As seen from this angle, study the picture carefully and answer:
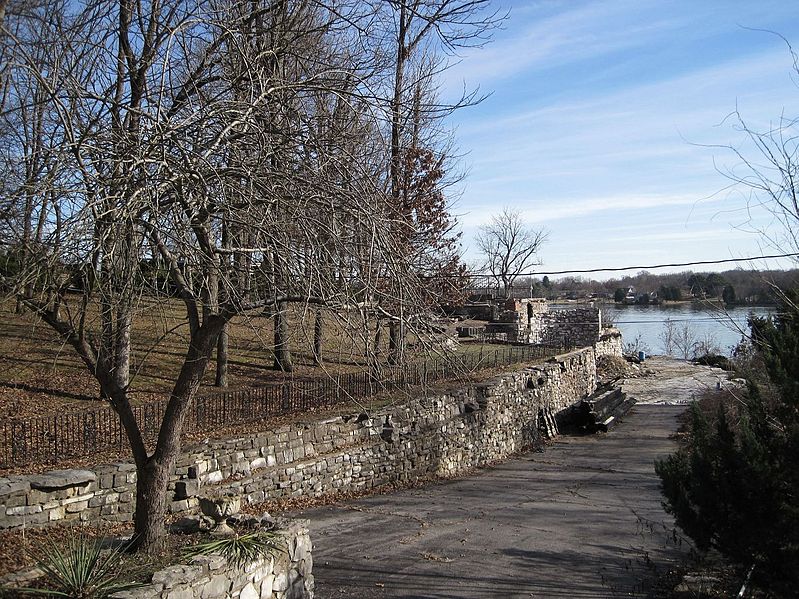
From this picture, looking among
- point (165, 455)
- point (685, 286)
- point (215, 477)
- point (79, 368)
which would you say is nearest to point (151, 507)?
point (165, 455)

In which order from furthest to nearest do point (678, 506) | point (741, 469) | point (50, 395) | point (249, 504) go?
1. point (50, 395)
2. point (249, 504)
3. point (678, 506)
4. point (741, 469)

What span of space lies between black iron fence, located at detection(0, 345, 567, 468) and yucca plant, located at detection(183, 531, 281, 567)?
5.41 ft

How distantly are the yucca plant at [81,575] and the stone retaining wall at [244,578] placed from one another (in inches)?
6.7

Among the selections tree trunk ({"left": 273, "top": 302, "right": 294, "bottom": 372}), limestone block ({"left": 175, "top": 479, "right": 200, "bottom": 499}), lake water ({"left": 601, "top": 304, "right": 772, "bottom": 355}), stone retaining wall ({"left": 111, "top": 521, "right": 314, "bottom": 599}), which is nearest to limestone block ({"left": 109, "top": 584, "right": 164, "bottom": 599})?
stone retaining wall ({"left": 111, "top": 521, "right": 314, "bottom": 599})

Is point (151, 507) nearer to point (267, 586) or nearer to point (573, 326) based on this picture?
point (267, 586)

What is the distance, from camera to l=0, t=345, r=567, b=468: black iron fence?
9.73 metres

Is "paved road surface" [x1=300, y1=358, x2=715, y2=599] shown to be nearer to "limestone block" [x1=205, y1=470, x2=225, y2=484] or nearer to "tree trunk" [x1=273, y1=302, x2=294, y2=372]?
"limestone block" [x1=205, y1=470, x2=225, y2=484]

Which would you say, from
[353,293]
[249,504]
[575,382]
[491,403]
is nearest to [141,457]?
[353,293]

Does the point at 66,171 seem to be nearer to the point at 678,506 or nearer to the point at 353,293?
the point at 353,293

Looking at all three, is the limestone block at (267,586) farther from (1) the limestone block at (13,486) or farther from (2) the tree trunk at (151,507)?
(1) the limestone block at (13,486)

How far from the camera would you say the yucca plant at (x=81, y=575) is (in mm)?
5227

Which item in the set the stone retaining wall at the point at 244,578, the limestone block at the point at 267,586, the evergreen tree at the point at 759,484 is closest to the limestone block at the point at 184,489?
the stone retaining wall at the point at 244,578

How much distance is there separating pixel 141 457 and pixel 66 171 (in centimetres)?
274

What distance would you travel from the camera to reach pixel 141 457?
6.74 metres
